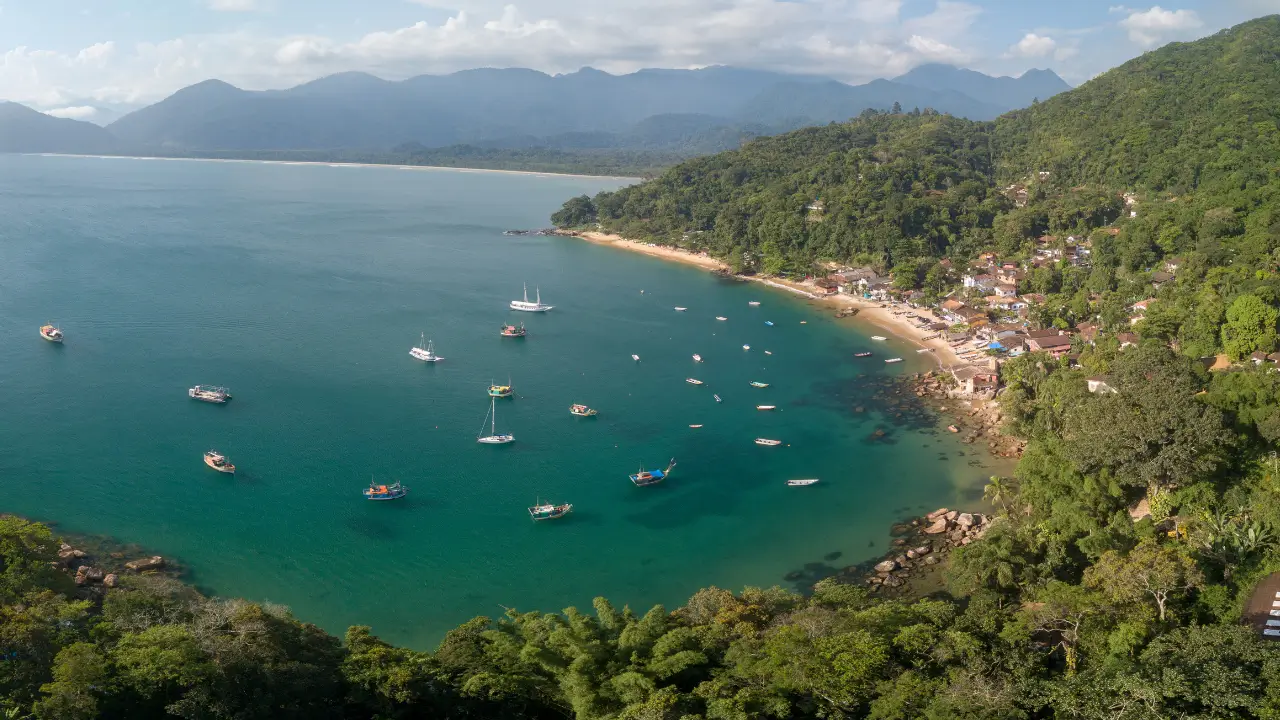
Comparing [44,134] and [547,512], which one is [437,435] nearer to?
[547,512]

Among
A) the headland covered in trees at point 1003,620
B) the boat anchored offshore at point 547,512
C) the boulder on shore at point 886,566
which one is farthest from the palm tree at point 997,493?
the boat anchored offshore at point 547,512

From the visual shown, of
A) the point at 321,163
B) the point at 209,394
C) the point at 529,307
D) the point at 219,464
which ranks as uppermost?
the point at 321,163

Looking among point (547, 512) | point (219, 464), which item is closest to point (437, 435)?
point (219, 464)

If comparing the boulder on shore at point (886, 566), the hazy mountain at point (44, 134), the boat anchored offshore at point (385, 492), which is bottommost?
the boulder on shore at point (886, 566)

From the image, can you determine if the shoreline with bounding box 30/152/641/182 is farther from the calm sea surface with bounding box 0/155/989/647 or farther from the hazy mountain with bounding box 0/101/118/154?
the calm sea surface with bounding box 0/155/989/647

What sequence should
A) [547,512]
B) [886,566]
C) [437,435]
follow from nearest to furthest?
[886,566], [547,512], [437,435]

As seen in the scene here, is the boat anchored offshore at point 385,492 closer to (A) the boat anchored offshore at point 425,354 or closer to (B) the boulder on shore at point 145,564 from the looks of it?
(B) the boulder on shore at point 145,564
